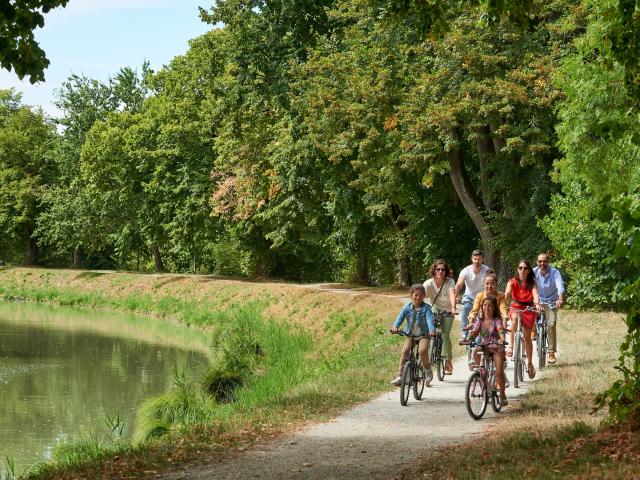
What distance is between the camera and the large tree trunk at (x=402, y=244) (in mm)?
40312

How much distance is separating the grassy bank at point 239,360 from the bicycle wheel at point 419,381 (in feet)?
3.06

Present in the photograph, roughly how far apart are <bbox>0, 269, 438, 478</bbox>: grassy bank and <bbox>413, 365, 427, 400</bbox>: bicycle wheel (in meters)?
0.93

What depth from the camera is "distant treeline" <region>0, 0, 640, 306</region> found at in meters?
26.2

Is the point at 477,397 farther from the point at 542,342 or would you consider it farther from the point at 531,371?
the point at 542,342

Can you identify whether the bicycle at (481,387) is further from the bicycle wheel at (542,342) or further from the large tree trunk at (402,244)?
the large tree trunk at (402,244)

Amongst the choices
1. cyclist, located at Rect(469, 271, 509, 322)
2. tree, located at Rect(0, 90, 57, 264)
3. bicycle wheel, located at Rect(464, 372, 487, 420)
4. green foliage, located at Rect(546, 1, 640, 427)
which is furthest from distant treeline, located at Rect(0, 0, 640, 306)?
bicycle wheel, located at Rect(464, 372, 487, 420)

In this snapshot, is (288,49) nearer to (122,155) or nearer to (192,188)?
(192,188)

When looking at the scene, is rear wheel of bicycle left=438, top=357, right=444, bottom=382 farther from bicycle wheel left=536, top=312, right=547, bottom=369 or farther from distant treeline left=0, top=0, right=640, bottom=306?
distant treeline left=0, top=0, right=640, bottom=306

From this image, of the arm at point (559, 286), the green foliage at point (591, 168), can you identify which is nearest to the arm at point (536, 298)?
the arm at point (559, 286)

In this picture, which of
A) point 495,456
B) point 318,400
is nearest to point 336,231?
point 318,400

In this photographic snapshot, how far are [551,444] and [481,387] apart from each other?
258 cm

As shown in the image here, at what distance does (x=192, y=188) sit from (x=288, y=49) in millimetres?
13174

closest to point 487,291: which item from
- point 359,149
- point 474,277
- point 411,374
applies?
point 411,374

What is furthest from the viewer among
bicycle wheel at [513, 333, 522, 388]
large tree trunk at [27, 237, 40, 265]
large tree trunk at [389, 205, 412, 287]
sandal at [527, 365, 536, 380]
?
large tree trunk at [27, 237, 40, 265]
